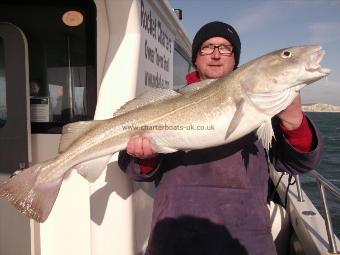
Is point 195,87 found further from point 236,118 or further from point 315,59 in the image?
point 315,59

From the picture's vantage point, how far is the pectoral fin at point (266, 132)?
2.66 metres

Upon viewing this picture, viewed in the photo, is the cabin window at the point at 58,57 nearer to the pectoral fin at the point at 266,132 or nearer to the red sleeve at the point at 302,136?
the pectoral fin at the point at 266,132

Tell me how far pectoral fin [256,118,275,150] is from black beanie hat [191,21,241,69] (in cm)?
80

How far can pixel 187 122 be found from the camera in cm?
282

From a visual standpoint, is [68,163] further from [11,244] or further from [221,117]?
[11,244]

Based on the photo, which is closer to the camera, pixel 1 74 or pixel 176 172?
pixel 176 172

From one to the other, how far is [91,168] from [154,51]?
5.35 ft

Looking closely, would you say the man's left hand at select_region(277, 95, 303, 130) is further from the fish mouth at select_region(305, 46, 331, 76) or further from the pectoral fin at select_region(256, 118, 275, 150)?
the fish mouth at select_region(305, 46, 331, 76)

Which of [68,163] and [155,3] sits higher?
[155,3]

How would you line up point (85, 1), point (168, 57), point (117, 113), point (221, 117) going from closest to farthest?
point (221, 117)
point (117, 113)
point (85, 1)
point (168, 57)

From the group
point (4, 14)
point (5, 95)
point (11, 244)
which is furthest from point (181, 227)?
point (4, 14)

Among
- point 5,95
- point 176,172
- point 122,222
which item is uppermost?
point 5,95

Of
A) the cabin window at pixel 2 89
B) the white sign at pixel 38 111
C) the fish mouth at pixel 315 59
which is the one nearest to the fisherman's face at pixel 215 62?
the fish mouth at pixel 315 59

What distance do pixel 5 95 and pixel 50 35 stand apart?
2.34 feet
